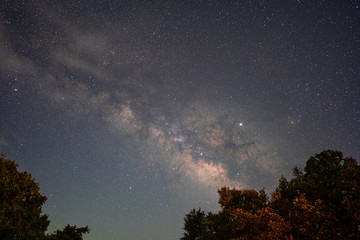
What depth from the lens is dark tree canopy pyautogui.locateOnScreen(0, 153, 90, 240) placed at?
1337cm

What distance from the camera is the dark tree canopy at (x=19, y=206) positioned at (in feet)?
43.9

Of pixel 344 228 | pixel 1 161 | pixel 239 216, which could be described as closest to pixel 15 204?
pixel 1 161

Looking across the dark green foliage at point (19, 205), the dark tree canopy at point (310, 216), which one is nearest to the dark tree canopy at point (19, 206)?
the dark green foliage at point (19, 205)

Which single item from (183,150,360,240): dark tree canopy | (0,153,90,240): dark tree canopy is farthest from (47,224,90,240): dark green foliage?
(183,150,360,240): dark tree canopy

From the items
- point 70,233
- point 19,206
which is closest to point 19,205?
point 19,206

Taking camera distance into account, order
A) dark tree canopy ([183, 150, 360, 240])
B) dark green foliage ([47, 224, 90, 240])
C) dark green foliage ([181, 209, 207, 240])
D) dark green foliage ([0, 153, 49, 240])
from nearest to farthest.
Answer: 1. dark tree canopy ([183, 150, 360, 240])
2. dark green foliage ([0, 153, 49, 240])
3. dark green foliage ([47, 224, 90, 240])
4. dark green foliage ([181, 209, 207, 240])

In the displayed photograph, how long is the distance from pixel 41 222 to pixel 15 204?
3728mm

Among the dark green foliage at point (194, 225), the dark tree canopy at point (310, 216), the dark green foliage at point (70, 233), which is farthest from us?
the dark green foliage at point (194, 225)

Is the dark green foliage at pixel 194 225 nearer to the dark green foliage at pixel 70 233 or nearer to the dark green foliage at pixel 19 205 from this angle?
the dark green foliage at pixel 70 233

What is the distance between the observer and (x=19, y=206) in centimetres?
1462

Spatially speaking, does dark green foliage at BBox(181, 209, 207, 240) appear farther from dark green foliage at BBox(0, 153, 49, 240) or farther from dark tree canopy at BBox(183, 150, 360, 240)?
dark green foliage at BBox(0, 153, 49, 240)

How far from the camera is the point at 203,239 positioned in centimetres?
1959

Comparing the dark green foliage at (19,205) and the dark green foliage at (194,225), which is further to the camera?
the dark green foliage at (194,225)

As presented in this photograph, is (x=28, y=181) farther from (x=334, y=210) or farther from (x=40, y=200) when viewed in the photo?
(x=334, y=210)
